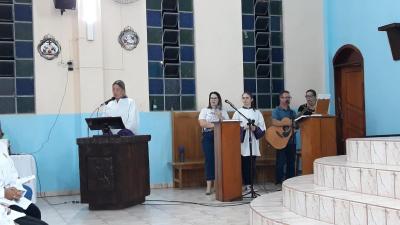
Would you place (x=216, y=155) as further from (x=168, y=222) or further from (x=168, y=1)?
(x=168, y=1)

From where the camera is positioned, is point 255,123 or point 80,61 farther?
point 80,61

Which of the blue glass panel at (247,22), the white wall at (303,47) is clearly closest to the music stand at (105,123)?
the blue glass panel at (247,22)

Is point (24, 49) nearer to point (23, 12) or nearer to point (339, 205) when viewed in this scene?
point (23, 12)

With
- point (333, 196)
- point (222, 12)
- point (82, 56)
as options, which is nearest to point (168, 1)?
point (222, 12)

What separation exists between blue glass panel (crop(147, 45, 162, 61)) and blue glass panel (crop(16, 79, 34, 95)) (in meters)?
1.86

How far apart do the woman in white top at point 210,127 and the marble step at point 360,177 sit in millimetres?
2415

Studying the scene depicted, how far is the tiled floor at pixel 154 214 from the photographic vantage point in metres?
5.39

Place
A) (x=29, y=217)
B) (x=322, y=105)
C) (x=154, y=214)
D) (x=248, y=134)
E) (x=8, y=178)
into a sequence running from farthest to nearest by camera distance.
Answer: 1. (x=248, y=134)
2. (x=322, y=105)
3. (x=154, y=214)
4. (x=8, y=178)
5. (x=29, y=217)

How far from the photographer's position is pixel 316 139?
6320 mm

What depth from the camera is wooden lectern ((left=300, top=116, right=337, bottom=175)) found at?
248 inches

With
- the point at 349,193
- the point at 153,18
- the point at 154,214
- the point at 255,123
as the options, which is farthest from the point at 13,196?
the point at 153,18

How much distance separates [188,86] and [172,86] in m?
0.27

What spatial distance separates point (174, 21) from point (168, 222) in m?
4.03

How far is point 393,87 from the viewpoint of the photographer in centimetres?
719
